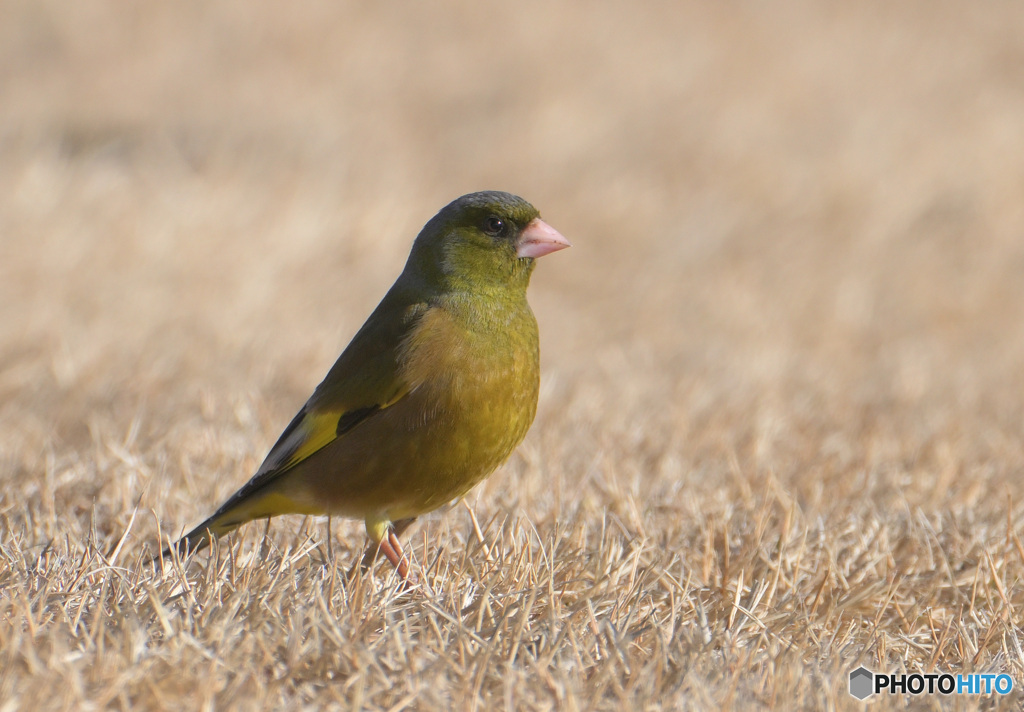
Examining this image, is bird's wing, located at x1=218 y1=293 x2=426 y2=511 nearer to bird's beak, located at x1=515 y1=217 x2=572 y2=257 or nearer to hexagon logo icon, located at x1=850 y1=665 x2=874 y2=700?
bird's beak, located at x1=515 y1=217 x2=572 y2=257

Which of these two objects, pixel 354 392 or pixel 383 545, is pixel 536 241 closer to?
pixel 354 392

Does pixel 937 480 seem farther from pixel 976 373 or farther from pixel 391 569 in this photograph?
pixel 976 373

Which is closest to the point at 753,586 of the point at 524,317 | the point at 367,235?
the point at 524,317

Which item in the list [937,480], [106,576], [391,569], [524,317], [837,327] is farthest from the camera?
[837,327]

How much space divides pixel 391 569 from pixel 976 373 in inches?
201

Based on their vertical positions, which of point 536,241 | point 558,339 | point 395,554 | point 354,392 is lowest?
point 558,339

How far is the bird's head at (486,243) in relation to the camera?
11.6 feet

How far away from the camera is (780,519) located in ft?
12.6

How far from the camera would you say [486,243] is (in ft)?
11.8

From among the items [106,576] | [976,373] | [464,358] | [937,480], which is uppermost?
[464,358]

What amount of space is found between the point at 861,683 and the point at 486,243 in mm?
1640

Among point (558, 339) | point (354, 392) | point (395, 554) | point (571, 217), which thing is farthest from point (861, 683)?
point (571, 217)

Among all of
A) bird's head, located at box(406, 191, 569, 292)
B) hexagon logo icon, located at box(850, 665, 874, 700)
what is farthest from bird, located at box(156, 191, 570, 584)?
hexagon logo icon, located at box(850, 665, 874, 700)

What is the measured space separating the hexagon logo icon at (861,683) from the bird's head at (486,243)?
146cm
